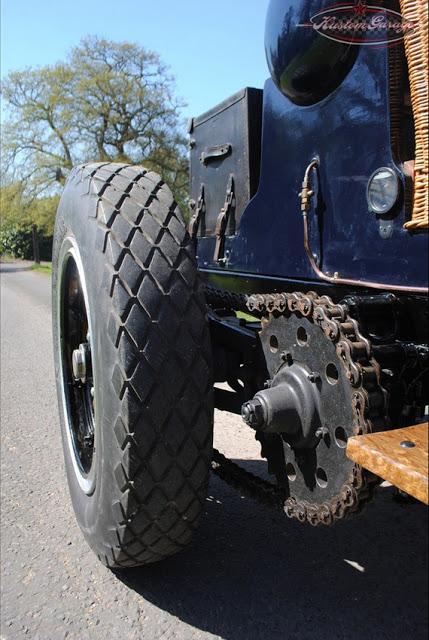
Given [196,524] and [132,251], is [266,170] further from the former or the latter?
[196,524]

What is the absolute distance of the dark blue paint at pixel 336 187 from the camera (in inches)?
63.5

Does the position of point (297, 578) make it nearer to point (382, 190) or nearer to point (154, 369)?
point (154, 369)

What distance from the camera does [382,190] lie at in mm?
1624

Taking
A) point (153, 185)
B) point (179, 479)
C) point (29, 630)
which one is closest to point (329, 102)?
point (153, 185)

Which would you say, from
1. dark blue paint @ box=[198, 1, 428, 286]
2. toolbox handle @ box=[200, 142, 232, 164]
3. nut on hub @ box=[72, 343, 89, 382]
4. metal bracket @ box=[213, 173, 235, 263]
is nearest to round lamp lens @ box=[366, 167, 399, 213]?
dark blue paint @ box=[198, 1, 428, 286]

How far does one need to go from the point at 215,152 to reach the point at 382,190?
135 centimetres

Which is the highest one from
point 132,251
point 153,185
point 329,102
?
point 329,102

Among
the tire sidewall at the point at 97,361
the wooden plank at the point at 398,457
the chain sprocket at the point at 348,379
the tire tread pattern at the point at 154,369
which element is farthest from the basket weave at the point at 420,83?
the tire sidewall at the point at 97,361

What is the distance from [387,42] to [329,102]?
29 cm

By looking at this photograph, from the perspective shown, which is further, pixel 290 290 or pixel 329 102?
pixel 290 290

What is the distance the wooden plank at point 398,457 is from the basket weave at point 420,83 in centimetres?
54

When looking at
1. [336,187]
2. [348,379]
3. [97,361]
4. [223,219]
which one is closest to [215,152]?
[223,219]

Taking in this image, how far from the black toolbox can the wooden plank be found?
144cm

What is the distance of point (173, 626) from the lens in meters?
2.17
